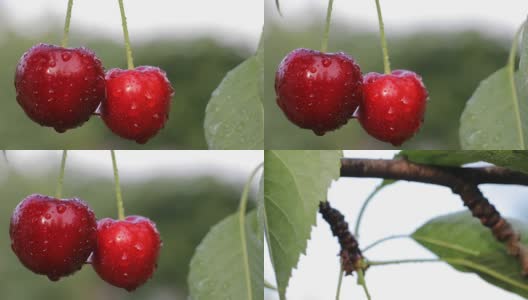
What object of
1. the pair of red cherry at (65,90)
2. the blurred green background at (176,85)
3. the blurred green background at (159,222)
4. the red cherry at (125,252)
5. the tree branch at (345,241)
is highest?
the pair of red cherry at (65,90)

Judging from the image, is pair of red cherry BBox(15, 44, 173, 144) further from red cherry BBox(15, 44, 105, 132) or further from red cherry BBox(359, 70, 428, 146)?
red cherry BBox(359, 70, 428, 146)

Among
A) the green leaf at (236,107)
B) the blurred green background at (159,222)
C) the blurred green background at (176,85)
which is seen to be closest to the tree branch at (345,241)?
the green leaf at (236,107)

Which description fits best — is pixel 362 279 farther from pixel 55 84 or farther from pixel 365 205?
pixel 55 84

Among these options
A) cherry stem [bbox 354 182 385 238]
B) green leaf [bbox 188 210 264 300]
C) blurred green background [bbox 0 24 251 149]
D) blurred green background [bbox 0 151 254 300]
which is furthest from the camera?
blurred green background [bbox 0 151 254 300]

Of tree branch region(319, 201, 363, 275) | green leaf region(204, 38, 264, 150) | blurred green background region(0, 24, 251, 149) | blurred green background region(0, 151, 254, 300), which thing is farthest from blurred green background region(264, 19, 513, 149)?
blurred green background region(0, 151, 254, 300)

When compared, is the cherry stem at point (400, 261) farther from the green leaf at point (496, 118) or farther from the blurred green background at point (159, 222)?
the blurred green background at point (159, 222)
